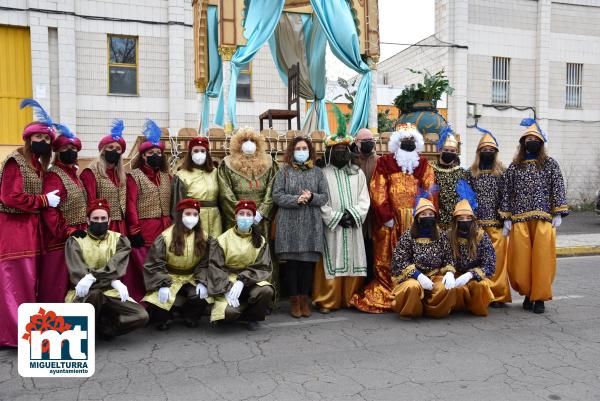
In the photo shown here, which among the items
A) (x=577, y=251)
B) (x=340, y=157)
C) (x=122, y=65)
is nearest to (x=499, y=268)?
(x=340, y=157)

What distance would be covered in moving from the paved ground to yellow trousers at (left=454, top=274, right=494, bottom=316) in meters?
0.14

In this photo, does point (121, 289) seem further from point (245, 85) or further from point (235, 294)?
point (245, 85)

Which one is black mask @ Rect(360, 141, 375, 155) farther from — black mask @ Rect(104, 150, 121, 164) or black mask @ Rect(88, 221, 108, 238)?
black mask @ Rect(88, 221, 108, 238)

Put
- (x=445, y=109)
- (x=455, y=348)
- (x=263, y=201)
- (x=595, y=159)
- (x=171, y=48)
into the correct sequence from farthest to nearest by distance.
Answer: (x=595, y=159) → (x=445, y=109) → (x=171, y=48) → (x=263, y=201) → (x=455, y=348)

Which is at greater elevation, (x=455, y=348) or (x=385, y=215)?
(x=385, y=215)

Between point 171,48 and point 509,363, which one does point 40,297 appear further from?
point 171,48

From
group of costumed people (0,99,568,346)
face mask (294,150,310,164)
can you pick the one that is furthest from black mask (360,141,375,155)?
face mask (294,150,310,164)

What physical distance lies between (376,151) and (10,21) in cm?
1059

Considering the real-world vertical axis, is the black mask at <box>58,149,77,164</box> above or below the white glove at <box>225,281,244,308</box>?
above

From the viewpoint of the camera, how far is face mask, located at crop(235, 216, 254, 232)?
5.09 m

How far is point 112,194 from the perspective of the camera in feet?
16.8

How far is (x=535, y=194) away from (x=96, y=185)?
14.3ft

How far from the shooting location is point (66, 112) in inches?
528

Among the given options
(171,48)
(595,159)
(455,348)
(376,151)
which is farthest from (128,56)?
(595,159)
